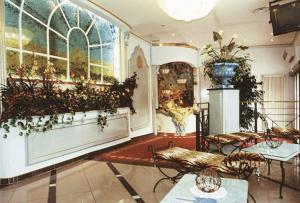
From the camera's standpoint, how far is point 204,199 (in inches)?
83.8

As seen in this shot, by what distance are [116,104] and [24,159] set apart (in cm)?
268

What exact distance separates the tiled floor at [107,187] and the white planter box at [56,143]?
26 cm

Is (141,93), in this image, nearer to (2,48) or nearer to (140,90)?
(140,90)

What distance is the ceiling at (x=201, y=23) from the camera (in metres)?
6.24

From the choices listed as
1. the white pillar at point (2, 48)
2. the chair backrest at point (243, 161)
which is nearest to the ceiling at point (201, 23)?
the white pillar at point (2, 48)

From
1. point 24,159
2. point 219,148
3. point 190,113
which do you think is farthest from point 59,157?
point 190,113

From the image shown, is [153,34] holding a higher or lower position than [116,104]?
higher

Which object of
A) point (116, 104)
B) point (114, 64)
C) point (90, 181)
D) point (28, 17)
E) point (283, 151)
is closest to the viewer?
point (283, 151)

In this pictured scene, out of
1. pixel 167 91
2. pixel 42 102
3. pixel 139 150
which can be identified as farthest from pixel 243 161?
pixel 167 91

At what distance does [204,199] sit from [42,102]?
3.27m

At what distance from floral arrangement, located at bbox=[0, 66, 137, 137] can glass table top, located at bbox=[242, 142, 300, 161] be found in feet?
10.3

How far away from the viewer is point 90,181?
4121 millimetres

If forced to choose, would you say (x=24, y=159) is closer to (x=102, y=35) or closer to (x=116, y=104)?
(x=116, y=104)

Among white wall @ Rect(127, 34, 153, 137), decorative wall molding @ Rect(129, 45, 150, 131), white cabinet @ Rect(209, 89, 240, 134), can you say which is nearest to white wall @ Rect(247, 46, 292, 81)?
white wall @ Rect(127, 34, 153, 137)
